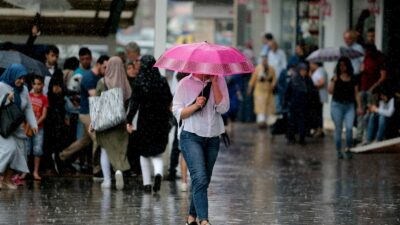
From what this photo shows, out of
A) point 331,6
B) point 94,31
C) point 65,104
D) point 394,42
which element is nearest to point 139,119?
point 65,104

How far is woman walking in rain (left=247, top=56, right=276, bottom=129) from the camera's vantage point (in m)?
29.0

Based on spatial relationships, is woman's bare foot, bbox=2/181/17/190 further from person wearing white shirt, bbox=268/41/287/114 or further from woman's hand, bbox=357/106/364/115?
person wearing white shirt, bbox=268/41/287/114

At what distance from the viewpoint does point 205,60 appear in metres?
11.8

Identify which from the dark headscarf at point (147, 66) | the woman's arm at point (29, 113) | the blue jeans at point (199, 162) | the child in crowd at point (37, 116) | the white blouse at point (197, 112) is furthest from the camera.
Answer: the child in crowd at point (37, 116)

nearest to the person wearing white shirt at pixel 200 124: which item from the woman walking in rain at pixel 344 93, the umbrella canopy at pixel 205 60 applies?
the umbrella canopy at pixel 205 60

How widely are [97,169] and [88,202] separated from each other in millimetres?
2686

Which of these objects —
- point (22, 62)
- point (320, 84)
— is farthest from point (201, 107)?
point (320, 84)

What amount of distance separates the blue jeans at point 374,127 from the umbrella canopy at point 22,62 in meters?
7.78

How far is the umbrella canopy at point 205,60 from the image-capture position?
38.4ft

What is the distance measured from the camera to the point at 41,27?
18.5 meters

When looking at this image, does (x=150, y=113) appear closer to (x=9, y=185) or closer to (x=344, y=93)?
(x=9, y=185)

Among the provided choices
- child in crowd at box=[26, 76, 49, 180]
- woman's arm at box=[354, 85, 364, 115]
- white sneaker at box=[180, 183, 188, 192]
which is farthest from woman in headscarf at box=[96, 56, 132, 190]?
woman's arm at box=[354, 85, 364, 115]

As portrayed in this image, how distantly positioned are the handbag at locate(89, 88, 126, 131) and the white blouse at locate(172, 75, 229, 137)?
3918mm

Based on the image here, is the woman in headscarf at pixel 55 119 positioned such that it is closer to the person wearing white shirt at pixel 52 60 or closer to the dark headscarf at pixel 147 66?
the person wearing white shirt at pixel 52 60
